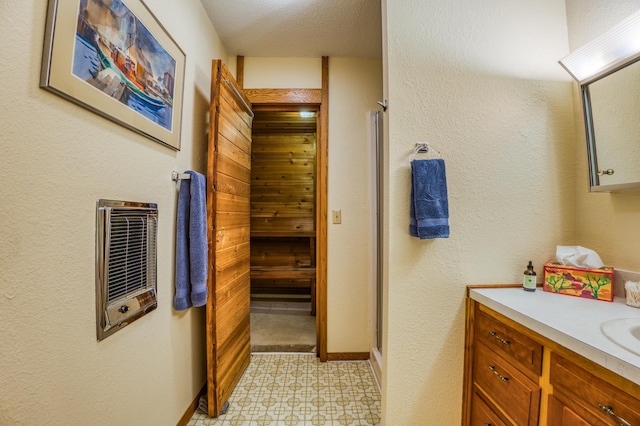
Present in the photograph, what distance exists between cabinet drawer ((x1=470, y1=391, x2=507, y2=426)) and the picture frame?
73.1 inches

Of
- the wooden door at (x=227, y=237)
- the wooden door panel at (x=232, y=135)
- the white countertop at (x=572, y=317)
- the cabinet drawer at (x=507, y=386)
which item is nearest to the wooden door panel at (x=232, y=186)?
the wooden door at (x=227, y=237)

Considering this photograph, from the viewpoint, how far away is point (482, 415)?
1127 mm

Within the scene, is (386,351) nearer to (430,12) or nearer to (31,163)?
(31,163)

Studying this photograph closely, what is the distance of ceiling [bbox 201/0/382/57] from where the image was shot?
1.64 meters

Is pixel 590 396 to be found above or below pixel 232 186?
below

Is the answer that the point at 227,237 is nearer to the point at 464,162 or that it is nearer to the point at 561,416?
the point at 464,162

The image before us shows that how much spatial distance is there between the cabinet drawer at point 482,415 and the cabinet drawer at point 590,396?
339mm

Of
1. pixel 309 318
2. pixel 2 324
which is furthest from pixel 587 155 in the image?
pixel 309 318

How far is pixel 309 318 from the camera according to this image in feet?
10.00

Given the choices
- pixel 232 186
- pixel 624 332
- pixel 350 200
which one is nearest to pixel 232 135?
pixel 232 186

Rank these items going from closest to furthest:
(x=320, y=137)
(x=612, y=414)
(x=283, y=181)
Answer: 1. (x=612, y=414)
2. (x=320, y=137)
3. (x=283, y=181)

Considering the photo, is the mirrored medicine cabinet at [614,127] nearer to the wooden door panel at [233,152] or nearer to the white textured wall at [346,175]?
the white textured wall at [346,175]

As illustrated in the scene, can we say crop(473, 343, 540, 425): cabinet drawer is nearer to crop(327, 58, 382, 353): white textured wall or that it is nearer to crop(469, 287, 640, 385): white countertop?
crop(469, 287, 640, 385): white countertop

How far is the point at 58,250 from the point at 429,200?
1.33 metres
